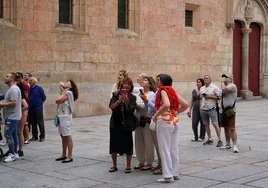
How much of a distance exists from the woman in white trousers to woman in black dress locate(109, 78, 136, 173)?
0.71m

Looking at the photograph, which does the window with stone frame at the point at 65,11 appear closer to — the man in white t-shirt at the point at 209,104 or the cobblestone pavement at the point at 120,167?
the cobblestone pavement at the point at 120,167

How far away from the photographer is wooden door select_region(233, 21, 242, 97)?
26.9 metres

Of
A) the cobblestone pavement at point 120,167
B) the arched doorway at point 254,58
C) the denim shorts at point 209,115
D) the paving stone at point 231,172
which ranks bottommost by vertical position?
the cobblestone pavement at point 120,167

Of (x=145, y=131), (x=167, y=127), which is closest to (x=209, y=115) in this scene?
(x=145, y=131)

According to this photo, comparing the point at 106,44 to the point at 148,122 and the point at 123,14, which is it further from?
the point at 148,122

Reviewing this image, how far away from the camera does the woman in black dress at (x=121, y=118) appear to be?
862 cm

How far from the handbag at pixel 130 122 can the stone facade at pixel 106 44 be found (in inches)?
336

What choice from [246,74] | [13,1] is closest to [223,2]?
[246,74]

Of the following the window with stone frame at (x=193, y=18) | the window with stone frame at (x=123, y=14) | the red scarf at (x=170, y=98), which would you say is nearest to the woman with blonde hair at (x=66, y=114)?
the red scarf at (x=170, y=98)

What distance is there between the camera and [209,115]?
11.8 m

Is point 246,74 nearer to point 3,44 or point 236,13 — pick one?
point 236,13

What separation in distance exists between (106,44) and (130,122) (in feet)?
35.5

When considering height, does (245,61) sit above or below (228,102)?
above

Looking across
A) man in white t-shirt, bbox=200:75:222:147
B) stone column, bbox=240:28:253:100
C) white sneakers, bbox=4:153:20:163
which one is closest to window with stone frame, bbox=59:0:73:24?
man in white t-shirt, bbox=200:75:222:147
